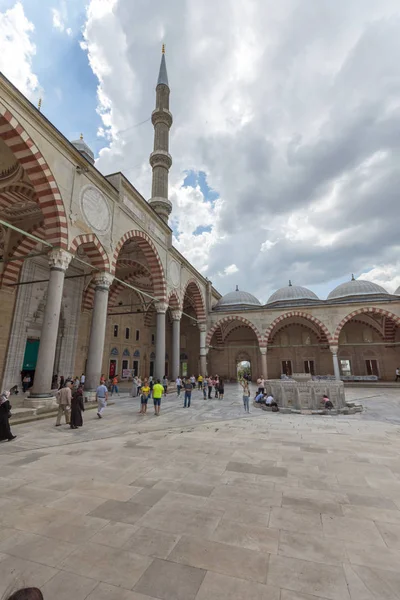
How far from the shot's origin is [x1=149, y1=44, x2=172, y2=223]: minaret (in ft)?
62.7

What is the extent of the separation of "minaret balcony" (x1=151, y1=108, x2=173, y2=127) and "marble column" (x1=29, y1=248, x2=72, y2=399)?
1603 cm

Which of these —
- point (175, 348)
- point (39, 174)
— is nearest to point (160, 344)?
point (175, 348)

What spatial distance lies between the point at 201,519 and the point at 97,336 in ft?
28.4

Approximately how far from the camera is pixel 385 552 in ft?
7.19

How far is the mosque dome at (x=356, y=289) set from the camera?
2368 centimetres

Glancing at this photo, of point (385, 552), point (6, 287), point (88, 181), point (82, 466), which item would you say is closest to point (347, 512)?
point (385, 552)

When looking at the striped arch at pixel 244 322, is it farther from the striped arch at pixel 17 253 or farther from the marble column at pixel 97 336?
the striped arch at pixel 17 253

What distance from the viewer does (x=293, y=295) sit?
2536cm

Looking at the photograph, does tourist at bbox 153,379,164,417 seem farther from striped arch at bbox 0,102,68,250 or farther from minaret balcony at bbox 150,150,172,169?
minaret balcony at bbox 150,150,172,169

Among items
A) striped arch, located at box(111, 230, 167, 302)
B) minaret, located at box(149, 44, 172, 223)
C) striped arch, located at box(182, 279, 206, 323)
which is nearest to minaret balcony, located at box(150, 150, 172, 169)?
minaret, located at box(149, 44, 172, 223)

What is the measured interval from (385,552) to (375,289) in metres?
26.3

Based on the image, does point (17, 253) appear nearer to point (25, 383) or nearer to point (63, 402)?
point (25, 383)

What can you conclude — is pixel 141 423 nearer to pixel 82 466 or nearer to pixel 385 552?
pixel 82 466

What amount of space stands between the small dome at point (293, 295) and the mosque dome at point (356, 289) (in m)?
2.04
